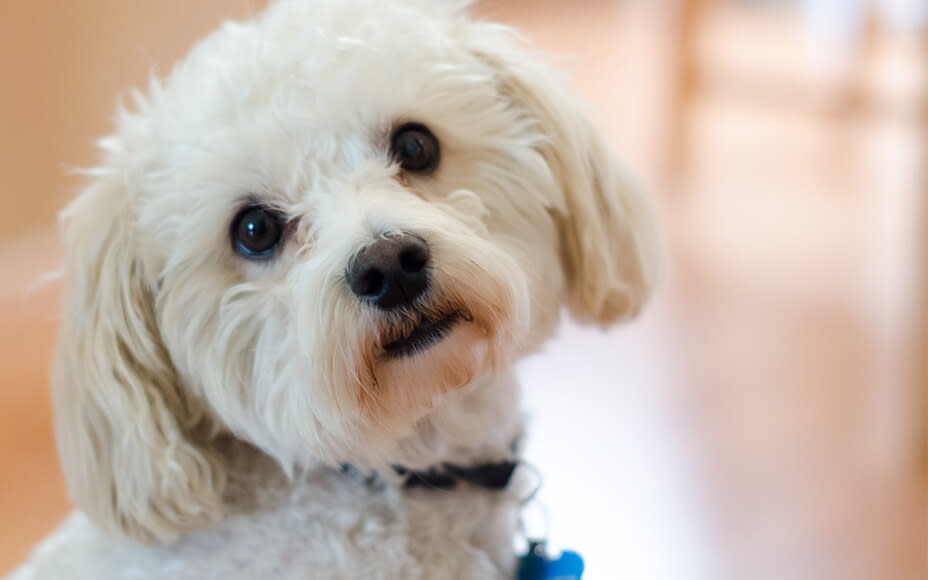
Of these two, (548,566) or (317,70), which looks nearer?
(317,70)

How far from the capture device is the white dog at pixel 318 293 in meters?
0.75

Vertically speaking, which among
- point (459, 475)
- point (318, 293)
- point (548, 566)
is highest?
point (318, 293)

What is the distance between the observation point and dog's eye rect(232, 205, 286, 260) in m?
0.81

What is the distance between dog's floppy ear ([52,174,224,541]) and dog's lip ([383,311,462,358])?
235 millimetres

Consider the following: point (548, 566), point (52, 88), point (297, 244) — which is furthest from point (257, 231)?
point (52, 88)

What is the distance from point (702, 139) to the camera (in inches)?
124

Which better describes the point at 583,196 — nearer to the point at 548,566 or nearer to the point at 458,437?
the point at 458,437

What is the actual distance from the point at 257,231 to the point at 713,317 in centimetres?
160

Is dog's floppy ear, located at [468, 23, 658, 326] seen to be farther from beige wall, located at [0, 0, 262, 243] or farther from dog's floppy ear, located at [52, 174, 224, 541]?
beige wall, located at [0, 0, 262, 243]

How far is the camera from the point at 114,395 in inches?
31.9

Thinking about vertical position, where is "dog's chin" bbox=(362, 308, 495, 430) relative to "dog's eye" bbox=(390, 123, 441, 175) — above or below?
below

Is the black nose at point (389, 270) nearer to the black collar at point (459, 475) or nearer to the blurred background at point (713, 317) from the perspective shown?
the black collar at point (459, 475)

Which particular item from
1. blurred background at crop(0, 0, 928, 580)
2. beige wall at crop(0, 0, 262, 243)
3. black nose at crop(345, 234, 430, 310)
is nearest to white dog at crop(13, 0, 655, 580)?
black nose at crop(345, 234, 430, 310)

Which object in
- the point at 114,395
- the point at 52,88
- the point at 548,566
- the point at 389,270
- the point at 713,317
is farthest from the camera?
the point at 52,88
